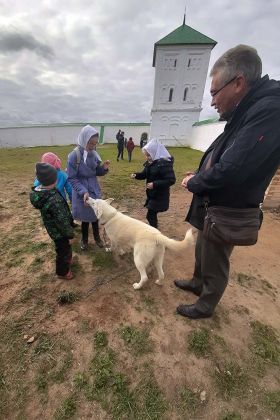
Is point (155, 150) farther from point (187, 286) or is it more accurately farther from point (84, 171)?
point (187, 286)

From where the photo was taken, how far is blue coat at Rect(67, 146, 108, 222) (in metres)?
3.40

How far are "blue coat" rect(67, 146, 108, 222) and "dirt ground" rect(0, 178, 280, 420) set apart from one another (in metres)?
0.87

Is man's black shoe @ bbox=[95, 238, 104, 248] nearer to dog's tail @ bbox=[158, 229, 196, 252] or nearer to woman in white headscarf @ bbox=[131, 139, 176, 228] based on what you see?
woman in white headscarf @ bbox=[131, 139, 176, 228]

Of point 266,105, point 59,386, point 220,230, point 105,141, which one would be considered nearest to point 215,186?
point 220,230

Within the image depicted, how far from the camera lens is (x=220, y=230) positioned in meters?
1.97

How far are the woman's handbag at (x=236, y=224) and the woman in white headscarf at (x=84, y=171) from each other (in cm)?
215

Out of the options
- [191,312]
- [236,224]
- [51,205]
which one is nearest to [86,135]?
[51,205]

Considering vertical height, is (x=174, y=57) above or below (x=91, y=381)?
above

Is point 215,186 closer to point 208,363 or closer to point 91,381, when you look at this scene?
point 208,363

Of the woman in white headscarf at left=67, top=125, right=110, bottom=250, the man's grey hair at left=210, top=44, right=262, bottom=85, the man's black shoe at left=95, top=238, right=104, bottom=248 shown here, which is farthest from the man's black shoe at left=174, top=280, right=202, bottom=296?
the man's grey hair at left=210, top=44, right=262, bottom=85

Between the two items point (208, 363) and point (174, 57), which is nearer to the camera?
point (208, 363)

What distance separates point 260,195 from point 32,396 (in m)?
2.79

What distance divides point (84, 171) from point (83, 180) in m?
0.17

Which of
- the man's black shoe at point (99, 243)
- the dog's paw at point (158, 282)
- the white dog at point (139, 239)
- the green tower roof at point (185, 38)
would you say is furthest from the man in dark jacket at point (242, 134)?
the green tower roof at point (185, 38)
